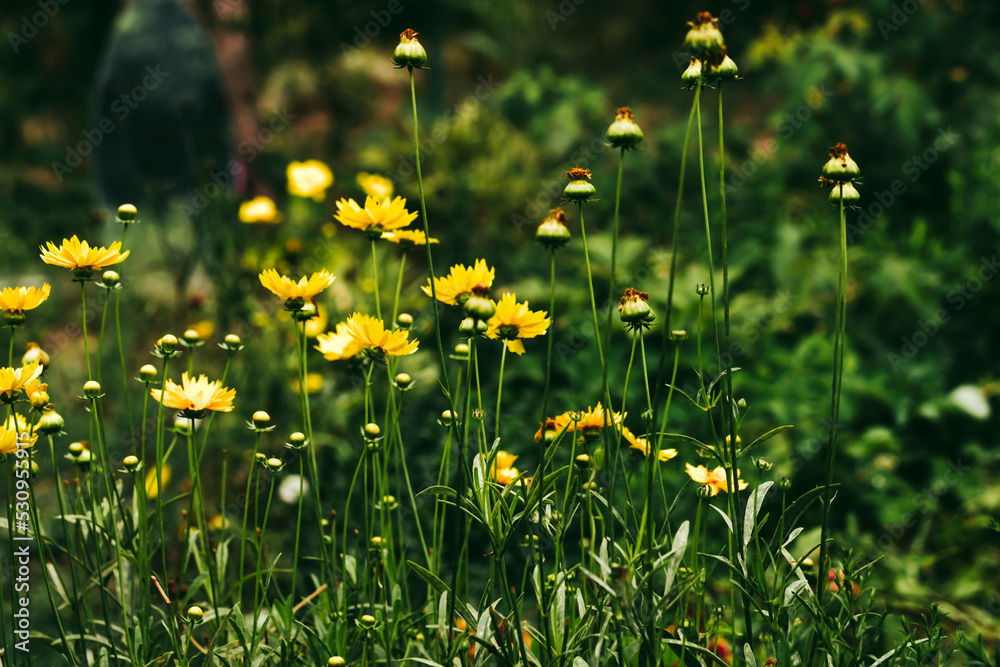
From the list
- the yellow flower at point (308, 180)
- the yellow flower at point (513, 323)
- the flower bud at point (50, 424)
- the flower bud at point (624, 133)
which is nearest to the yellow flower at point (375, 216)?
the yellow flower at point (513, 323)

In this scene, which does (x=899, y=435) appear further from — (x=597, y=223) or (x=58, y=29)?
(x=58, y=29)

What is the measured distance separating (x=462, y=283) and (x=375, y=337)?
4.3 inches

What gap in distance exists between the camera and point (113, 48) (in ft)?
12.6

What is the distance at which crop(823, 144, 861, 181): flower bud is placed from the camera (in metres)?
0.75

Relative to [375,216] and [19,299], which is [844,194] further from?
[19,299]

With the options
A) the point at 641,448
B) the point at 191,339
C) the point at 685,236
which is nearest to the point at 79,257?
the point at 191,339

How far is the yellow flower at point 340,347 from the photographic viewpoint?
854 mm

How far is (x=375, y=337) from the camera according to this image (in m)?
0.85

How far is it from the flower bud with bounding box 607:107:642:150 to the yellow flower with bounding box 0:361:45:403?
67 cm

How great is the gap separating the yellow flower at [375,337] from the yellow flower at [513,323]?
0.09 metres

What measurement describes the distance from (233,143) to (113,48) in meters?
0.76

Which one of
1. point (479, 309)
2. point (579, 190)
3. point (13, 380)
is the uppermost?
point (579, 190)

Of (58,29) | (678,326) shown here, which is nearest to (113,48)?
(58,29)

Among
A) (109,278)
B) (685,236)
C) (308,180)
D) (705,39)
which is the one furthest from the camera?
(685,236)
